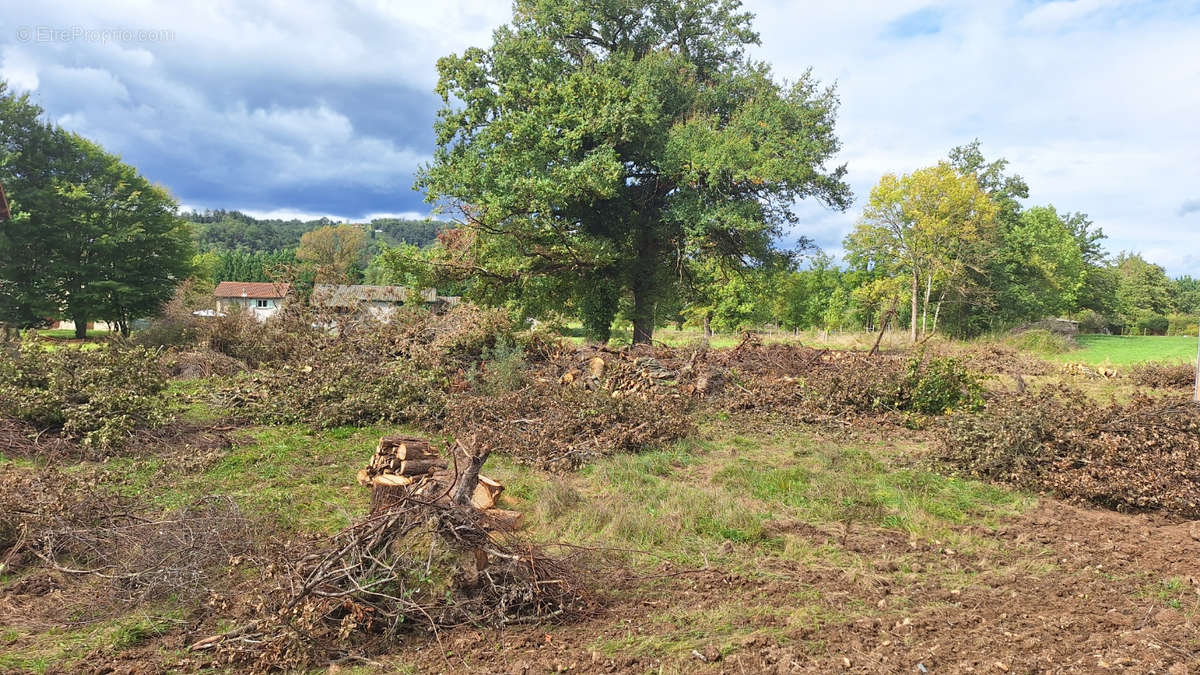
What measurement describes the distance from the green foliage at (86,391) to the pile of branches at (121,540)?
2512 mm

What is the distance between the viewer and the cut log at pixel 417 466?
236 inches

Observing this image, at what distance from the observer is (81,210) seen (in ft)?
86.3

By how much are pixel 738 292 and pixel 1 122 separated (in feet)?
109

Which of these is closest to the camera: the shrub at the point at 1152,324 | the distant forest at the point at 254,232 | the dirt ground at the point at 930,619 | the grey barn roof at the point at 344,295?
the dirt ground at the point at 930,619

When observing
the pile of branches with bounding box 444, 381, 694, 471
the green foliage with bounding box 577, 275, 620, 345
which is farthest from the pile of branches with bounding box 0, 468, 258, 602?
the green foliage with bounding box 577, 275, 620, 345

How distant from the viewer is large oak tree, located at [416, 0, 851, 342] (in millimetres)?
16688

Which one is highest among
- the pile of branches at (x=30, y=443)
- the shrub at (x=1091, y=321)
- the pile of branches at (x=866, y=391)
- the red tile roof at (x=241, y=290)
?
the red tile roof at (x=241, y=290)

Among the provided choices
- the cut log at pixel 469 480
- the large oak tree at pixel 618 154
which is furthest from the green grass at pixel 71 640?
the large oak tree at pixel 618 154

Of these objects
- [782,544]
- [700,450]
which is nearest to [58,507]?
[782,544]

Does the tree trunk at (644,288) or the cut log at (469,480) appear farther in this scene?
the tree trunk at (644,288)

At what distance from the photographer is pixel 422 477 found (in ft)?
18.3

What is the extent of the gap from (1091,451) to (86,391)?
37.6 ft

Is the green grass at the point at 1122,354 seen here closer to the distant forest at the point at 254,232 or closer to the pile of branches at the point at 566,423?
the pile of branches at the point at 566,423

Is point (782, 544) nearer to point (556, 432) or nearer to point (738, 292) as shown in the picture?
point (556, 432)
